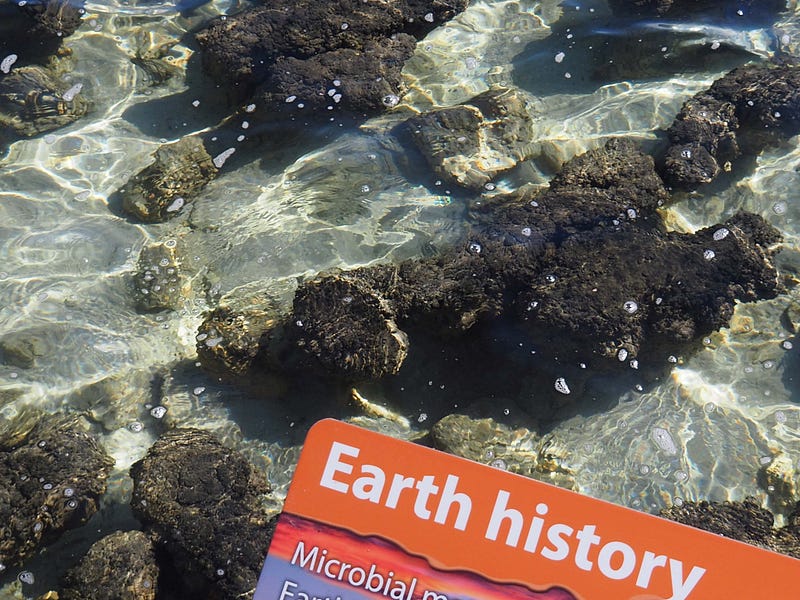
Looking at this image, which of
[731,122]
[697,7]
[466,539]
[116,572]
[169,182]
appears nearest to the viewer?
[466,539]

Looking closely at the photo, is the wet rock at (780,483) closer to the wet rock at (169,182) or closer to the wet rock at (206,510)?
the wet rock at (206,510)

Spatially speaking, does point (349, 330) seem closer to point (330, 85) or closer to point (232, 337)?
point (232, 337)

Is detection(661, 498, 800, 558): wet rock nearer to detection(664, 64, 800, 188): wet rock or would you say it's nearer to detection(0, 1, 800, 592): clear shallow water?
detection(0, 1, 800, 592): clear shallow water

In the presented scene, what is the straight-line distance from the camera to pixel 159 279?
5.49 m

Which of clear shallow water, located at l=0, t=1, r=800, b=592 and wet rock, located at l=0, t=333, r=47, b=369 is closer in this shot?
clear shallow water, located at l=0, t=1, r=800, b=592

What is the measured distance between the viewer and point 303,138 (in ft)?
21.1

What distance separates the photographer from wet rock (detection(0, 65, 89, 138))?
6.55 metres

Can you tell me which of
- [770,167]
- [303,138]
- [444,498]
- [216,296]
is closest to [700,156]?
[770,167]

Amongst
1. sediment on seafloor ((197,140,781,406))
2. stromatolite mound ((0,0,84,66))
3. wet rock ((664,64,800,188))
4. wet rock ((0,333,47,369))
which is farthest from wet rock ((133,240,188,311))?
wet rock ((664,64,800,188))

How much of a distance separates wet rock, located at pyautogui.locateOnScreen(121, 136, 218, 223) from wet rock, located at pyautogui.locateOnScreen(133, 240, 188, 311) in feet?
1.29

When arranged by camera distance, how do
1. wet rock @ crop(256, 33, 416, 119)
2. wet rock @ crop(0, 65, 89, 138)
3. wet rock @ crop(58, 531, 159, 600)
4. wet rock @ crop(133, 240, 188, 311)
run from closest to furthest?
1. wet rock @ crop(58, 531, 159, 600)
2. wet rock @ crop(133, 240, 188, 311)
3. wet rock @ crop(256, 33, 416, 119)
4. wet rock @ crop(0, 65, 89, 138)

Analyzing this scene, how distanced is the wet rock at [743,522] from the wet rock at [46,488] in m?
3.49

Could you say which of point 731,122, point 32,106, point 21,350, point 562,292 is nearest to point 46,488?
point 21,350

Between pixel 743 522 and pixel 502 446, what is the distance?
1.46m
